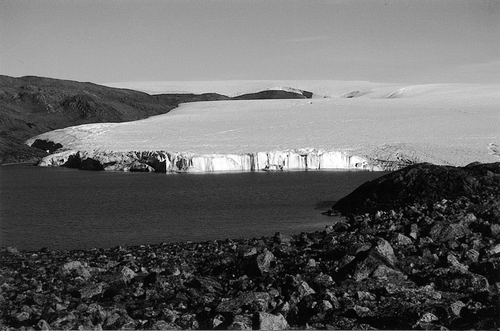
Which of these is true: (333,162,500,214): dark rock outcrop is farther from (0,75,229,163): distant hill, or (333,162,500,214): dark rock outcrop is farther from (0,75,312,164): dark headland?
(0,75,229,163): distant hill

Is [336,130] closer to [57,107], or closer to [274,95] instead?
[57,107]

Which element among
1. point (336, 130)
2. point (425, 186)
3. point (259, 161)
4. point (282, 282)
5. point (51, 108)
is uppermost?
point (51, 108)

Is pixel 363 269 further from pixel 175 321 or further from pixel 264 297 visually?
pixel 175 321

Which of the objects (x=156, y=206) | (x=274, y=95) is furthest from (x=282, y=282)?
(x=274, y=95)

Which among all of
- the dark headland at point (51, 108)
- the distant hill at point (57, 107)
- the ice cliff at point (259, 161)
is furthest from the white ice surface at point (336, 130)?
the distant hill at point (57, 107)

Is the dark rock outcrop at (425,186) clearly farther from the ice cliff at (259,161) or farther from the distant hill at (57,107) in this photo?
the distant hill at (57,107)

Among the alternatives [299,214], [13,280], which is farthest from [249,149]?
[13,280]
